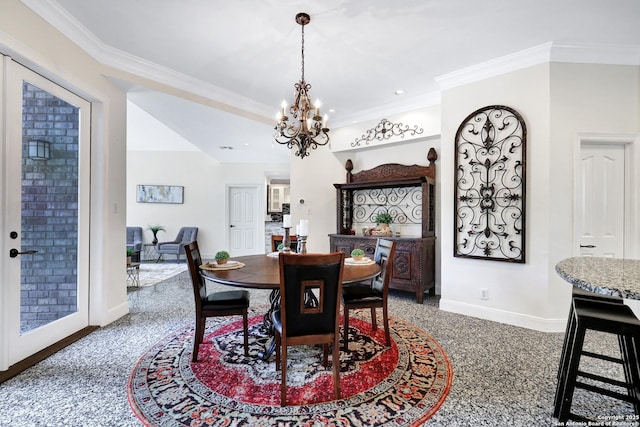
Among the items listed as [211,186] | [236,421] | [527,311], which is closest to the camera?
[236,421]

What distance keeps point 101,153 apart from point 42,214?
0.80m

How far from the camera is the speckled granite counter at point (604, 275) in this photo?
117 cm

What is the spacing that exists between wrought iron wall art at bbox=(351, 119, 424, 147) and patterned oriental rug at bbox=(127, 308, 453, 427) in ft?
8.84

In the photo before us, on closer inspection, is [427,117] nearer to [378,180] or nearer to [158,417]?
[378,180]

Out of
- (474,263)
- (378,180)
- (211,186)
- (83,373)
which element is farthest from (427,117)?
(211,186)

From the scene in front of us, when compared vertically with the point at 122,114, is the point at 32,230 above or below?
below

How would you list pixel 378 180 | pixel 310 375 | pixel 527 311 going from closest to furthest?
1. pixel 310 375
2. pixel 527 311
3. pixel 378 180

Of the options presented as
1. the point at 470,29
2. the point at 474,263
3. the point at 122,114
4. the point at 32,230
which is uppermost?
the point at 470,29

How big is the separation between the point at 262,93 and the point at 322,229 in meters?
2.30

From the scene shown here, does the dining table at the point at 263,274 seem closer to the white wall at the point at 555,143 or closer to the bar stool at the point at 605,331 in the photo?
the bar stool at the point at 605,331

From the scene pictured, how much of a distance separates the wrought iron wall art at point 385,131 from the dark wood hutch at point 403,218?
0.36m

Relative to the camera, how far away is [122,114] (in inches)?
131

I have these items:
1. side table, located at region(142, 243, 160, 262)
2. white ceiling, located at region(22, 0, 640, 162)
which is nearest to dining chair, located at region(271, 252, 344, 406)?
white ceiling, located at region(22, 0, 640, 162)

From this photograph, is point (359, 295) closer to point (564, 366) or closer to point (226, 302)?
point (226, 302)
